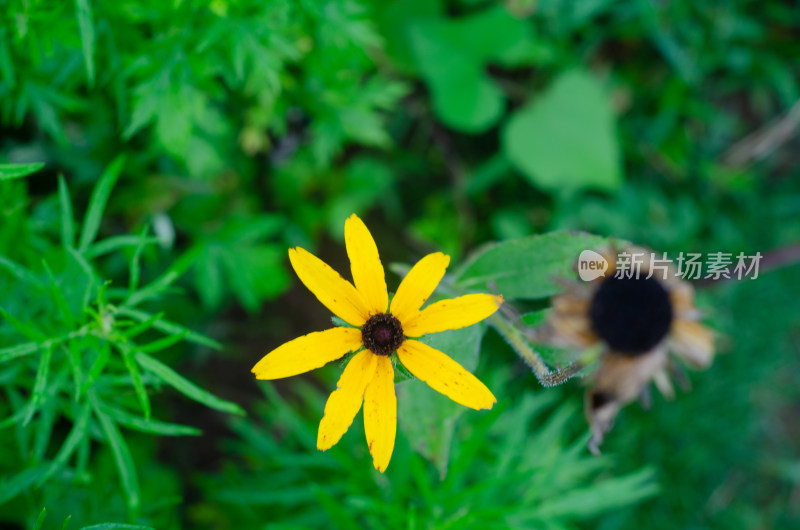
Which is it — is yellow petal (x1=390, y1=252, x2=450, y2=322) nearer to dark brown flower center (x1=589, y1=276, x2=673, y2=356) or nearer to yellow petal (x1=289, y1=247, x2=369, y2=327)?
yellow petal (x1=289, y1=247, x2=369, y2=327)

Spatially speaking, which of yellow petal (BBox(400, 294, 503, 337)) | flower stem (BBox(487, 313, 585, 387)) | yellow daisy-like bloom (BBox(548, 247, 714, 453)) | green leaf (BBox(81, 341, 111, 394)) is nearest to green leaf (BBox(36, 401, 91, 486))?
green leaf (BBox(81, 341, 111, 394))

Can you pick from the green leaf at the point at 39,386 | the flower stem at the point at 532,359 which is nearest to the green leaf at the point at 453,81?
the flower stem at the point at 532,359

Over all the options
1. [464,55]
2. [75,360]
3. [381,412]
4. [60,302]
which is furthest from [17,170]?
[464,55]

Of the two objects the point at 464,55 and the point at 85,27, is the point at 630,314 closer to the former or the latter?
the point at 464,55

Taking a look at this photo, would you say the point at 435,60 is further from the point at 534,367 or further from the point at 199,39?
the point at 534,367

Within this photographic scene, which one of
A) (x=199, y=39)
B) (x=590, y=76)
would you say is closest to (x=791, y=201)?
(x=590, y=76)

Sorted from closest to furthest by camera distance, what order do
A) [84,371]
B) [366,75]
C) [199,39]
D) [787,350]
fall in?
[84,371]
[199,39]
[366,75]
[787,350]
